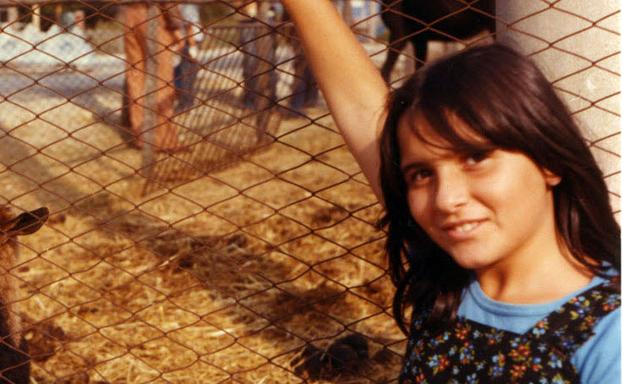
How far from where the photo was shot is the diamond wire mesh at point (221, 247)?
2.49 m

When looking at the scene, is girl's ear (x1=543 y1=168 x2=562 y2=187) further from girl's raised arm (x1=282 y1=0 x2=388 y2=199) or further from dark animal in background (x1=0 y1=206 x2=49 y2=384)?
dark animal in background (x1=0 y1=206 x2=49 y2=384)

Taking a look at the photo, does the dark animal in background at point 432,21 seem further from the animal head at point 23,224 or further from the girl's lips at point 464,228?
the girl's lips at point 464,228

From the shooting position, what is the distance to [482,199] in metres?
1.74

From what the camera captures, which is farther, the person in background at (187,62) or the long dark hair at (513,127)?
the person in background at (187,62)

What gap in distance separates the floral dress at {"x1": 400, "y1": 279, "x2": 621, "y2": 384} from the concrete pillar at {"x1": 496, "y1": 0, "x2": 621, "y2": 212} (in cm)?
70

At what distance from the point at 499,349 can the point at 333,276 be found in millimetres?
3058

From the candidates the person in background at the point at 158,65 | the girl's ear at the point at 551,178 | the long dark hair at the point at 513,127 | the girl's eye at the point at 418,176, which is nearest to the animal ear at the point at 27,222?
the long dark hair at the point at 513,127

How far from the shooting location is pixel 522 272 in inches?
72.4

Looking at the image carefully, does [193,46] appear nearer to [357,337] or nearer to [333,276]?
[333,276]

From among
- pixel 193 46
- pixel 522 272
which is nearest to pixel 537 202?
pixel 522 272

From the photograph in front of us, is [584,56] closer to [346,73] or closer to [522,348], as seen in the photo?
[346,73]

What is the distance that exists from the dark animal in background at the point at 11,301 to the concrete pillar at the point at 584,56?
180 centimetres

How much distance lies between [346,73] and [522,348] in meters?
0.80

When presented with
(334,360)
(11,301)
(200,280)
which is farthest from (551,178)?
(11,301)
